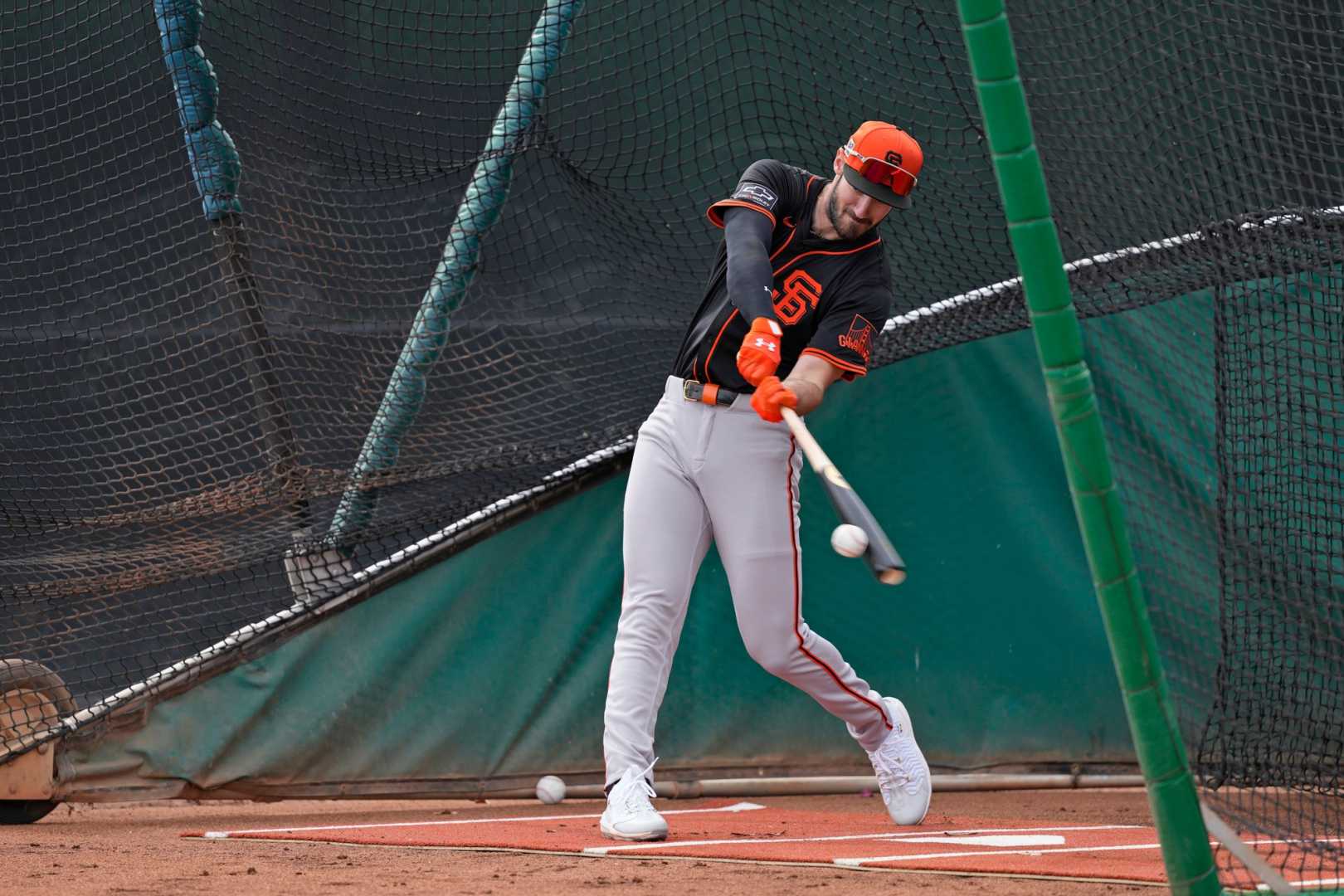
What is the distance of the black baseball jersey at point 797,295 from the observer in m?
4.02

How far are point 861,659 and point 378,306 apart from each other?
218 cm

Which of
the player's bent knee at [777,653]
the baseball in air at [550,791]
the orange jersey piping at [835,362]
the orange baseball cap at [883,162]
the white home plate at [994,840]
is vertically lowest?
the baseball in air at [550,791]

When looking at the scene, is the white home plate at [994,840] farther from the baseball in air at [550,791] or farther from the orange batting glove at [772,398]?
the baseball in air at [550,791]

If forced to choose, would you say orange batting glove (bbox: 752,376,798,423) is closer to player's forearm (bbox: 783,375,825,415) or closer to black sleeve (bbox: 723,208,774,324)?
player's forearm (bbox: 783,375,825,415)

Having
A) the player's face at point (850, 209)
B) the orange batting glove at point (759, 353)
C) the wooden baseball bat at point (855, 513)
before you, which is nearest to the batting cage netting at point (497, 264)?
the player's face at point (850, 209)

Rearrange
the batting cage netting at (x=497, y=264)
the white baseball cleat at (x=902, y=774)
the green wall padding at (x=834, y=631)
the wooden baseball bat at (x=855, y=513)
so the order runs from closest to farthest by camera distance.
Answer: the wooden baseball bat at (x=855, y=513) → the white baseball cleat at (x=902, y=774) → the batting cage netting at (x=497, y=264) → the green wall padding at (x=834, y=631)

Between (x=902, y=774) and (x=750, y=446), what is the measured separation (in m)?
1.10

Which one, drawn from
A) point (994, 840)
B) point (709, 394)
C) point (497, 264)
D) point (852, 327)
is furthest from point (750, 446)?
point (497, 264)

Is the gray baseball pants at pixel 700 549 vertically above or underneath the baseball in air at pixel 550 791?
above

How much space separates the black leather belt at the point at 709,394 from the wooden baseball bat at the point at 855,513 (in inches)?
13.3

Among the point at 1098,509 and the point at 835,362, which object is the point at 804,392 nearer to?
the point at 835,362

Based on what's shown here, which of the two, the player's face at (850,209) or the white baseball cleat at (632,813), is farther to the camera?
the player's face at (850,209)

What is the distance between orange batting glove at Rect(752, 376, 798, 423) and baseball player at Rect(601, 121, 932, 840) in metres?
0.19

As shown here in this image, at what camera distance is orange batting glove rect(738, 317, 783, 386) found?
12.1ft
